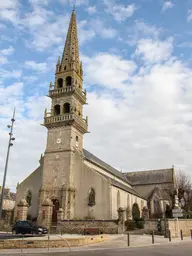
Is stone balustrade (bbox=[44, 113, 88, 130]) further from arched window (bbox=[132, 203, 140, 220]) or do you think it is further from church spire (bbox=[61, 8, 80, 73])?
arched window (bbox=[132, 203, 140, 220])

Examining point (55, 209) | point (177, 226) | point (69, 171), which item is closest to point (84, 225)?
point (55, 209)

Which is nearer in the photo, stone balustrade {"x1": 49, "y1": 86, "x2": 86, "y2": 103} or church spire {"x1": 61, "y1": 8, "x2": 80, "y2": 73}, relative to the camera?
stone balustrade {"x1": 49, "y1": 86, "x2": 86, "y2": 103}

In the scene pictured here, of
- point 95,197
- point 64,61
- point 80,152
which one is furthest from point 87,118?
point 95,197

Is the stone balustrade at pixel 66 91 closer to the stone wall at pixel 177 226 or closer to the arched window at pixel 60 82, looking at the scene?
the arched window at pixel 60 82

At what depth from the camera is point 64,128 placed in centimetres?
3288

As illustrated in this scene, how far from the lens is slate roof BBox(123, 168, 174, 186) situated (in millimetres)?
50412

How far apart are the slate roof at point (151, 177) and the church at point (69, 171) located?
12.0 m

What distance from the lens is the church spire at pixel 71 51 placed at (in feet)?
121

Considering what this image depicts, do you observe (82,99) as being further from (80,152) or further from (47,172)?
(47,172)

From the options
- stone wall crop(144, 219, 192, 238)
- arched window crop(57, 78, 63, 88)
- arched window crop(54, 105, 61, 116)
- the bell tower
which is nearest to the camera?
stone wall crop(144, 219, 192, 238)

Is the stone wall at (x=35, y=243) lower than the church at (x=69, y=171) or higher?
lower

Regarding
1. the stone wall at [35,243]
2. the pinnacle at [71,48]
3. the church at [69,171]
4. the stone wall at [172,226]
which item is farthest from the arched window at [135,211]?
Answer: the stone wall at [35,243]

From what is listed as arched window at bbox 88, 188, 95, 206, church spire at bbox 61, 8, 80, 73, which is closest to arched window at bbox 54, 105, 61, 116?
church spire at bbox 61, 8, 80, 73

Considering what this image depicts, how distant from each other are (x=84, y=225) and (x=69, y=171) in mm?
7993
